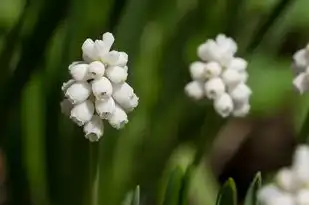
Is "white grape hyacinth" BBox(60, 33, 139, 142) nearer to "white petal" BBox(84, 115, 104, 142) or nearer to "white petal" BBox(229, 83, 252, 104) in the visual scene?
"white petal" BBox(84, 115, 104, 142)

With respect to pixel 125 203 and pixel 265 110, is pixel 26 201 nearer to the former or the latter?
pixel 125 203

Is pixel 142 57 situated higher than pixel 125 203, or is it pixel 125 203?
pixel 142 57

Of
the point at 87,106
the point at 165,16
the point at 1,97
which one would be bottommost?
the point at 87,106

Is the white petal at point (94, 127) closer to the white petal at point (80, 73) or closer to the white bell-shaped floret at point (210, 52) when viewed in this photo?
the white petal at point (80, 73)

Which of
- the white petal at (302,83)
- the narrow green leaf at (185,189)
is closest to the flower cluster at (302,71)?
the white petal at (302,83)

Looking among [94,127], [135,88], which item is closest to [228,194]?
[94,127]

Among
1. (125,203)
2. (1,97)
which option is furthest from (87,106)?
(1,97)

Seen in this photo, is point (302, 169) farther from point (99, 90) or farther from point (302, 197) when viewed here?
point (99, 90)
